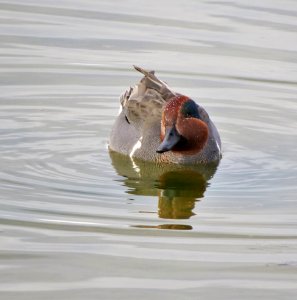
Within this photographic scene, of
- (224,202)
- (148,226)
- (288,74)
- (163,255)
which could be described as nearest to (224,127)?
(288,74)

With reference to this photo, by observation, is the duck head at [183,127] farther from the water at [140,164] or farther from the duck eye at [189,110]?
the water at [140,164]

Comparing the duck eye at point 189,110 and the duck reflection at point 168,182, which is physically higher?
the duck eye at point 189,110

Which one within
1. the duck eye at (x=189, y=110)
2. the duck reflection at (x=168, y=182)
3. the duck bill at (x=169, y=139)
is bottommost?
the duck reflection at (x=168, y=182)

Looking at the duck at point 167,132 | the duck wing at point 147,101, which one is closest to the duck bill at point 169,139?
the duck at point 167,132

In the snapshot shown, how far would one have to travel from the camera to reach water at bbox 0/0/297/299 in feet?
31.5

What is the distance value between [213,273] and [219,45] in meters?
8.76

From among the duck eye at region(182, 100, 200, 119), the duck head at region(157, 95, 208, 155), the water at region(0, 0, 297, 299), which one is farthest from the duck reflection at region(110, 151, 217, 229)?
the duck eye at region(182, 100, 200, 119)

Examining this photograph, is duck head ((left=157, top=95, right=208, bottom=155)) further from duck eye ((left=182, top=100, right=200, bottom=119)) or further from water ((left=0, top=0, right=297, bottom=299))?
water ((left=0, top=0, right=297, bottom=299))

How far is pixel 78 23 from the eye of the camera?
1891 cm

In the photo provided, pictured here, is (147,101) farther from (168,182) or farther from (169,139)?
(168,182)

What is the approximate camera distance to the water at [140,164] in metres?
9.61

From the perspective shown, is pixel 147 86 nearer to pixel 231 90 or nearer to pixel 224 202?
pixel 231 90

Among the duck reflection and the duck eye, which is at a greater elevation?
the duck eye

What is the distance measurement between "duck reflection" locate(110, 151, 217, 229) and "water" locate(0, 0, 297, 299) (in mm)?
34
